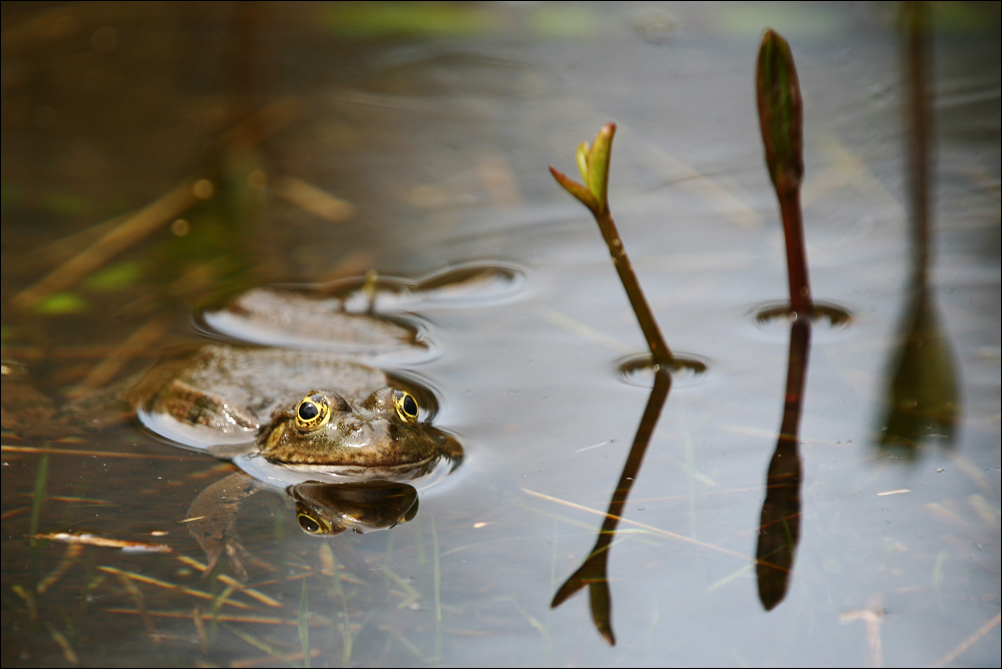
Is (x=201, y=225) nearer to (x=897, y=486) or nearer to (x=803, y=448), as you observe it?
(x=803, y=448)

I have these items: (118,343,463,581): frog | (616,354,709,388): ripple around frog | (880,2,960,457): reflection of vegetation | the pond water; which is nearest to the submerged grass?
the pond water

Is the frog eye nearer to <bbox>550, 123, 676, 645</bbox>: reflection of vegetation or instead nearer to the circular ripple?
<bbox>550, 123, 676, 645</bbox>: reflection of vegetation

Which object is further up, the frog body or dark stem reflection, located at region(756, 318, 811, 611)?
dark stem reflection, located at region(756, 318, 811, 611)

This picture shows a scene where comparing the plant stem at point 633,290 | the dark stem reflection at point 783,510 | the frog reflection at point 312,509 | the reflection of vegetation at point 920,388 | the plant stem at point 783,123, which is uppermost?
the plant stem at point 783,123

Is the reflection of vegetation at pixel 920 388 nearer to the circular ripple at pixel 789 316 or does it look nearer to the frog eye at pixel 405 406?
the circular ripple at pixel 789 316

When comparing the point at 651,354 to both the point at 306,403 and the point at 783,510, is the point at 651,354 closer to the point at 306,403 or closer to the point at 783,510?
the point at 783,510

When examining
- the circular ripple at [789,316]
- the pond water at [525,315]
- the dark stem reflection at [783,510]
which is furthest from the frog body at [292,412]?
the circular ripple at [789,316]

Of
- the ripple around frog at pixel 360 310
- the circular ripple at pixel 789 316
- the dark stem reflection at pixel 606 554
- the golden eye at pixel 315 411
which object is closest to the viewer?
the dark stem reflection at pixel 606 554

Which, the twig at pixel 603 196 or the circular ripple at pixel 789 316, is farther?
the circular ripple at pixel 789 316
